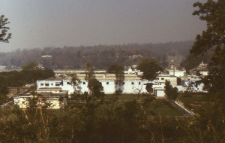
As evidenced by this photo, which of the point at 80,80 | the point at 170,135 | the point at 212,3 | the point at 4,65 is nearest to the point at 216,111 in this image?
the point at 170,135

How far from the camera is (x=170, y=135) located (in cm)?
267

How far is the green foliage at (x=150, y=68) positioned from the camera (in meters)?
8.81

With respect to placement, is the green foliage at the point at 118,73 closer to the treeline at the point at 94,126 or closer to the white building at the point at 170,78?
the white building at the point at 170,78

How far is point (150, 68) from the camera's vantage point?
28.9ft

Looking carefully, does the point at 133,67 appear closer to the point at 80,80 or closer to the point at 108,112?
the point at 80,80

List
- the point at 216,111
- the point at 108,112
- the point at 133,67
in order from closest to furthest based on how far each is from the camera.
A: the point at 216,111
the point at 108,112
the point at 133,67

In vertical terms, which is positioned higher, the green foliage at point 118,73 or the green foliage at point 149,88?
the green foliage at point 118,73

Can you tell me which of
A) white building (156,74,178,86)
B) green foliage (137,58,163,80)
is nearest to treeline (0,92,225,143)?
green foliage (137,58,163,80)

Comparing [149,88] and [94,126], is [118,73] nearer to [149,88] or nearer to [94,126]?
[149,88]

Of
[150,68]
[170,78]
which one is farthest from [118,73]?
[170,78]

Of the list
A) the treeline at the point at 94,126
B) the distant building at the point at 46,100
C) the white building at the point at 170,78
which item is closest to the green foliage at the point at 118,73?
the white building at the point at 170,78

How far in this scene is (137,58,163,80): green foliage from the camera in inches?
347

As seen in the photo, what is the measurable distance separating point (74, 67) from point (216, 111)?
586 cm

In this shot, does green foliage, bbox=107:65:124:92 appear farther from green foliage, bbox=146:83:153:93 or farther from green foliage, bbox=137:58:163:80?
green foliage, bbox=146:83:153:93
